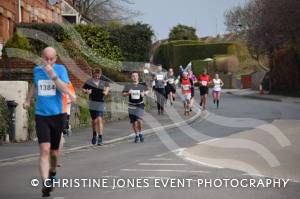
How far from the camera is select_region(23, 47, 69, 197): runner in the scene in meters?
9.12

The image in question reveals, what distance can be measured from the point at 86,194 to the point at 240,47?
69.2 metres

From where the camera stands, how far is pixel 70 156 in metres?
14.5

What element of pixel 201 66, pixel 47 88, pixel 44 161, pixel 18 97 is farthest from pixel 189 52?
pixel 44 161

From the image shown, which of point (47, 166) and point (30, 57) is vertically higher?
point (30, 57)

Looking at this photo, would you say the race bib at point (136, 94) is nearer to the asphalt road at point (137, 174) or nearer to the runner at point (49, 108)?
the asphalt road at point (137, 174)

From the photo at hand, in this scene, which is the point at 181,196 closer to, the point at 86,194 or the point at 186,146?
the point at 86,194

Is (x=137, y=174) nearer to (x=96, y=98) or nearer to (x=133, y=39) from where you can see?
(x=96, y=98)

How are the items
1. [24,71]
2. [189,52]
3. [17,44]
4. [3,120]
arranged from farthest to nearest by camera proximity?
[189,52] < [17,44] < [24,71] < [3,120]

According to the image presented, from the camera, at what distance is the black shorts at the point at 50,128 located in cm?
916

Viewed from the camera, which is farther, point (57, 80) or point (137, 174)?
point (137, 174)

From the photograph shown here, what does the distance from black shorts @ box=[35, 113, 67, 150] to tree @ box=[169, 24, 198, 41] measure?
8695 cm

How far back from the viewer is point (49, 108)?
927 cm

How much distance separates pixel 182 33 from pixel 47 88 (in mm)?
87981

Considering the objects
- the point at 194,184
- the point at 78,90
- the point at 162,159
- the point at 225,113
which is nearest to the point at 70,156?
the point at 162,159
